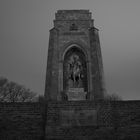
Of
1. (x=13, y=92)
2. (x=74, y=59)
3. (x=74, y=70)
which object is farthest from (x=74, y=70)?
(x=13, y=92)

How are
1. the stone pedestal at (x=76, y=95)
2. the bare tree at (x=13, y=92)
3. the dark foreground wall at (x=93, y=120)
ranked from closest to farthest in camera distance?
the dark foreground wall at (x=93, y=120)
the stone pedestal at (x=76, y=95)
the bare tree at (x=13, y=92)

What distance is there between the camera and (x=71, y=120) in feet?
28.9

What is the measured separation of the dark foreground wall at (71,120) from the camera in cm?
831

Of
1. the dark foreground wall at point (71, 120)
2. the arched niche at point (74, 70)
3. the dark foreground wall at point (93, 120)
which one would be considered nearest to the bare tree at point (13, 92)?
the arched niche at point (74, 70)

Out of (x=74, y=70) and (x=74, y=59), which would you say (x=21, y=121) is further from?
(x=74, y=59)

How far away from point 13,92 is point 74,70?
18.7 metres

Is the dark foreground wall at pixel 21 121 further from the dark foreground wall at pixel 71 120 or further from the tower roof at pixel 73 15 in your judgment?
the tower roof at pixel 73 15

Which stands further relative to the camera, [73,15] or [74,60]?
[73,15]

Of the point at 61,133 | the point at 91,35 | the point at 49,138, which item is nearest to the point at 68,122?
the point at 61,133

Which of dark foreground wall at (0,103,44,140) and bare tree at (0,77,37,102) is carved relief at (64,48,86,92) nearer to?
dark foreground wall at (0,103,44,140)

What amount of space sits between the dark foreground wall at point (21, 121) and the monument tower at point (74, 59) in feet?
16.1

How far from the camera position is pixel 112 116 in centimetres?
882

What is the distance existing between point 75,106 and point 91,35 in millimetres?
10244

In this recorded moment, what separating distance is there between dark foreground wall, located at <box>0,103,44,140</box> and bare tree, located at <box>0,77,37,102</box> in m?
19.0
